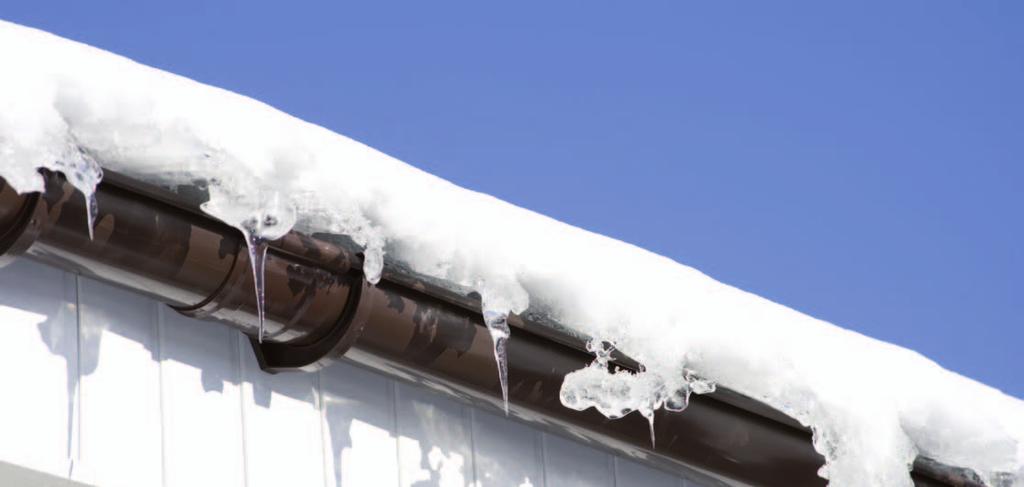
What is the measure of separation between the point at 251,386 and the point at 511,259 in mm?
523

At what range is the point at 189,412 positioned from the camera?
113 inches

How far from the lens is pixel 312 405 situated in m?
3.06

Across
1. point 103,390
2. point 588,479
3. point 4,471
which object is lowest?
point 4,471

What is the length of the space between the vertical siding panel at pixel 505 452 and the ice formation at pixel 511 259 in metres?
0.24

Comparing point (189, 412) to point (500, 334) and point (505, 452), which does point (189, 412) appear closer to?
point (500, 334)

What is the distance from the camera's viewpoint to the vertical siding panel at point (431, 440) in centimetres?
317

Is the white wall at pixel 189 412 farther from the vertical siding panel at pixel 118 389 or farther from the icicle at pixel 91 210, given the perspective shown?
the icicle at pixel 91 210

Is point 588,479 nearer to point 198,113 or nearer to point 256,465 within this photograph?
point 256,465

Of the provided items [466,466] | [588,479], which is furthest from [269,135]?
[588,479]

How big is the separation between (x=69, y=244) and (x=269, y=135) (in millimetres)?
366

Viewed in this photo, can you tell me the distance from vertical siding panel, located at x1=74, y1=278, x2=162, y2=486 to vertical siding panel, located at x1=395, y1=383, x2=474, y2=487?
540mm

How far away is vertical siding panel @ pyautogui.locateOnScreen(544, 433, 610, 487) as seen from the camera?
135 inches

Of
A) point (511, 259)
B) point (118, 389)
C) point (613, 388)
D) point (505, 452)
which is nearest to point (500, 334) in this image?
point (511, 259)

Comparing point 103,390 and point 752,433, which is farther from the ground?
point 752,433
